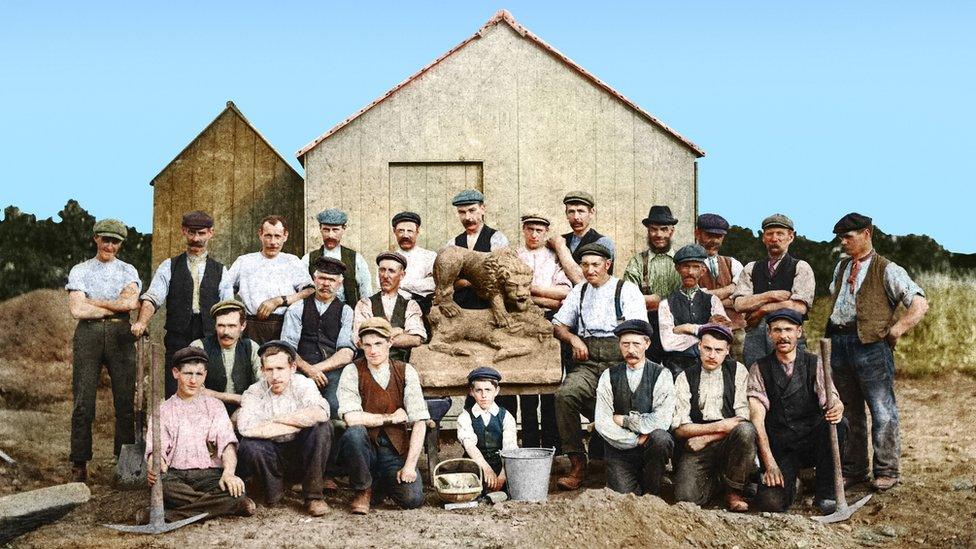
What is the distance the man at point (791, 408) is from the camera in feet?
24.2

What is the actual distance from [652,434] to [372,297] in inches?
101

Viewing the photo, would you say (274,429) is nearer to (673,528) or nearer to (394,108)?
(673,528)

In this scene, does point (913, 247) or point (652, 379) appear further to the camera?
point (913, 247)

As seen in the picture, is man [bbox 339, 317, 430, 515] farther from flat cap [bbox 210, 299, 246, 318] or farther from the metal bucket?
flat cap [bbox 210, 299, 246, 318]

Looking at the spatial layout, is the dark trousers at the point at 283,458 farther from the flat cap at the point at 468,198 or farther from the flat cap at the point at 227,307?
the flat cap at the point at 468,198

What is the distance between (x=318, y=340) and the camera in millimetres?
8062

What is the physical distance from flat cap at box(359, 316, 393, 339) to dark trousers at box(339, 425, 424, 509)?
0.69 meters

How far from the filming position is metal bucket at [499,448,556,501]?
7.17 metres

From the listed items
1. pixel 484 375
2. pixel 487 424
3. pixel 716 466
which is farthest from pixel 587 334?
pixel 716 466

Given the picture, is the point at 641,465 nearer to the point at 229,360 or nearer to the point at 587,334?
the point at 587,334

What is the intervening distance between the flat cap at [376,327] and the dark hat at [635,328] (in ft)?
5.73

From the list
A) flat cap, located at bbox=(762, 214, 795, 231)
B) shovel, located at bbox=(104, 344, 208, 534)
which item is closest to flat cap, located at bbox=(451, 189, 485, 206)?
flat cap, located at bbox=(762, 214, 795, 231)

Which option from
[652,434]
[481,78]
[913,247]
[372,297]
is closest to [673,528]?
[652,434]

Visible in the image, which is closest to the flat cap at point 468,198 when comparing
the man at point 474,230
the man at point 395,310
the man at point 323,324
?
the man at point 474,230
